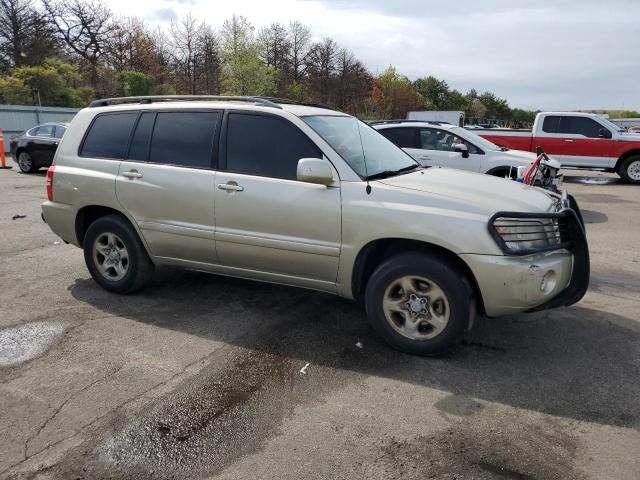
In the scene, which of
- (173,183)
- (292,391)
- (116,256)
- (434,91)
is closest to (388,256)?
(292,391)

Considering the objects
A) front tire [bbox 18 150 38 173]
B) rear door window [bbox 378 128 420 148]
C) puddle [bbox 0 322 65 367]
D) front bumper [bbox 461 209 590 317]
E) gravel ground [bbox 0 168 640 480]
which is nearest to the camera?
gravel ground [bbox 0 168 640 480]

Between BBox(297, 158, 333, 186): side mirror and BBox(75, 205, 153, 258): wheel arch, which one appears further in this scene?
BBox(75, 205, 153, 258): wheel arch

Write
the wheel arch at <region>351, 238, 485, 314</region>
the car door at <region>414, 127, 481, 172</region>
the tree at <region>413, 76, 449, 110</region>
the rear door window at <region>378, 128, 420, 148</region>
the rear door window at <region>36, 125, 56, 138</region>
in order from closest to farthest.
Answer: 1. the wheel arch at <region>351, 238, 485, 314</region>
2. the car door at <region>414, 127, 481, 172</region>
3. the rear door window at <region>378, 128, 420, 148</region>
4. the rear door window at <region>36, 125, 56, 138</region>
5. the tree at <region>413, 76, 449, 110</region>

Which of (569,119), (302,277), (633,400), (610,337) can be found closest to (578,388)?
(633,400)

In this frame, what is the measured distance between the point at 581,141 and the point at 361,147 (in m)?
12.9

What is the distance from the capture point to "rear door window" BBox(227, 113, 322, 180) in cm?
422

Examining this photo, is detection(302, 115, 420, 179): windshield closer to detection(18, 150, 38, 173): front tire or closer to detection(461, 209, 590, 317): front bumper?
detection(461, 209, 590, 317): front bumper

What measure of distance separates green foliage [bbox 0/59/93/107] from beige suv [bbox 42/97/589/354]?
98.0ft

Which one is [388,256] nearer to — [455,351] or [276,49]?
[455,351]

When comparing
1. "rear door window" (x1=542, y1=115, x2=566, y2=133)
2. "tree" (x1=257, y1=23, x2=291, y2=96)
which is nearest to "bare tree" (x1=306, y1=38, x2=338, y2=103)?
"tree" (x1=257, y1=23, x2=291, y2=96)

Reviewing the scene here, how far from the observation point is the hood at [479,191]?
12.2 feet

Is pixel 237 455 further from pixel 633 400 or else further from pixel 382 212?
pixel 633 400

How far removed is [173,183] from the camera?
4609 mm

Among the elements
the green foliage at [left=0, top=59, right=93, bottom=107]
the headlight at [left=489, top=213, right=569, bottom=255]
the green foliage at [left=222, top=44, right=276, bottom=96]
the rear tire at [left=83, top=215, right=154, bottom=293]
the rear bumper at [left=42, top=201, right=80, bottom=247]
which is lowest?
the rear tire at [left=83, top=215, right=154, bottom=293]
